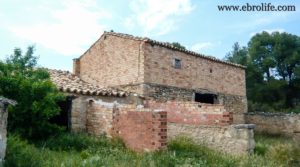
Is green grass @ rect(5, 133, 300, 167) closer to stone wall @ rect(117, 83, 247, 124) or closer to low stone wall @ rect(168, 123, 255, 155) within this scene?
low stone wall @ rect(168, 123, 255, 155)

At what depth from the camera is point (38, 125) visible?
10344 mm

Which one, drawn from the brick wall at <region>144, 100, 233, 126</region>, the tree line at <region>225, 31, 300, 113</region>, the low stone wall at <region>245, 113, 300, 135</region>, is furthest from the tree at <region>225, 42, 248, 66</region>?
the brick wall at <region>144, 100, 233, 126</region>

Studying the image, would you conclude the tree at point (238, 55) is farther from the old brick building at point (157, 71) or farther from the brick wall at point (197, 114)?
the brick wall at point (197, 114)

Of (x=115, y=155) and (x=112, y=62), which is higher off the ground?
(x=112, y=62)

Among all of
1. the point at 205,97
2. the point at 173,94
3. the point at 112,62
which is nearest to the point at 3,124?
the point at 173,94

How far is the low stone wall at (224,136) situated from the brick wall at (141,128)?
5.96 ft

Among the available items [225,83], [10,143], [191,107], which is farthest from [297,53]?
[10,143]

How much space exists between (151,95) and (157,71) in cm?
125

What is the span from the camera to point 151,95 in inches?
653

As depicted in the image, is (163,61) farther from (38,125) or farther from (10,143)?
(10,143)

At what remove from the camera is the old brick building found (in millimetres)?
16750

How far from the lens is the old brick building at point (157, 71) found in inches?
659

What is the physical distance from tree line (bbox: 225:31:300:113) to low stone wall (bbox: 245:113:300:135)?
13.1 meters

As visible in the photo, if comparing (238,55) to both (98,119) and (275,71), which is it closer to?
(275,71)
